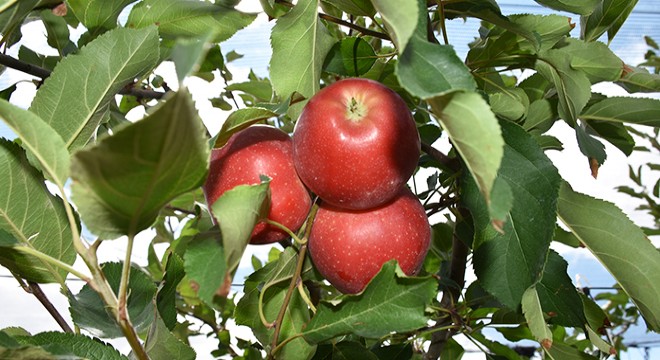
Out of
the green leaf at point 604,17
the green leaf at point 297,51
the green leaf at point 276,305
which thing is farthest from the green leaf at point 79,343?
the green leaf at point 604,17

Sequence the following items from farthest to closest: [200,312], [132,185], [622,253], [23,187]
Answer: [200,312] → [622,253] → [23,187] → [132,185]

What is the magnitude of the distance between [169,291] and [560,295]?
0.43m

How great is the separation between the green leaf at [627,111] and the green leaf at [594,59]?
1.3 inches

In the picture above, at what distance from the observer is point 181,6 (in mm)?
705

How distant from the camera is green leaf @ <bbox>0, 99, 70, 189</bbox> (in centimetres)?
41

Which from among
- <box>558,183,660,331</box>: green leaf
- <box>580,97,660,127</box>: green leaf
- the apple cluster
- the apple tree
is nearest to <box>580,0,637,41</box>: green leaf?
the apple tree

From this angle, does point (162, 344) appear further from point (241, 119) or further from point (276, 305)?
point (241, 119)

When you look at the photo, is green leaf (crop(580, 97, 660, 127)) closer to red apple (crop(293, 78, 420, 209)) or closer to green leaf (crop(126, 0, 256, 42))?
red apple (crop(293, 78, 420, 209))

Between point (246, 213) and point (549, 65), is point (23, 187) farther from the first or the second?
point (549, 65)

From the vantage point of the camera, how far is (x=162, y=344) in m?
0.63

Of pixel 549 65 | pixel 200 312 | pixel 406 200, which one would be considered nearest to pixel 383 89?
pixel 406 200

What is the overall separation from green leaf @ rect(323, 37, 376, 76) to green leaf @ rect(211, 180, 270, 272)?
0.27 m

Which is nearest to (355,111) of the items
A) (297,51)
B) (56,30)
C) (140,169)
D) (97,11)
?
(297,51)

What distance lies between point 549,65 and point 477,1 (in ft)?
0.49
